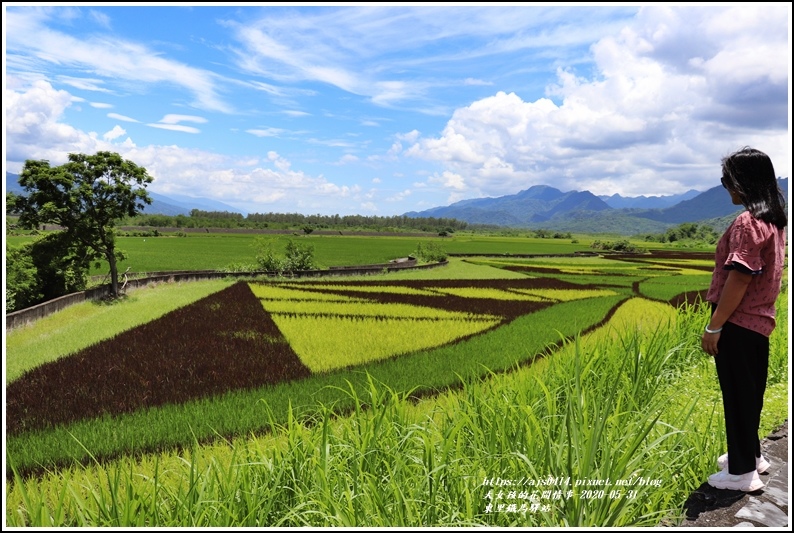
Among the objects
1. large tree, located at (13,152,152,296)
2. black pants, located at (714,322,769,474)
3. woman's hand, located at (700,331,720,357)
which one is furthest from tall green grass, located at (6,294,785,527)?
large tree, located at (13,152,152,296)

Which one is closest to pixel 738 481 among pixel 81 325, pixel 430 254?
pixel 81 325

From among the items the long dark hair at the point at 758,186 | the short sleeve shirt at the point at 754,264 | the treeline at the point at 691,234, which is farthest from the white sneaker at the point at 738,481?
the treeline at the point at 691,234

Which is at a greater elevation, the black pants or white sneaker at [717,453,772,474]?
the black pants

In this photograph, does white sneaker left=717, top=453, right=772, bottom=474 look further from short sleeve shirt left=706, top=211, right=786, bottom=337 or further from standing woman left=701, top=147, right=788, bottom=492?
short sleeve shirt left=706, top=211, right=786, bottom=337

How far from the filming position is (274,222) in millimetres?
101562

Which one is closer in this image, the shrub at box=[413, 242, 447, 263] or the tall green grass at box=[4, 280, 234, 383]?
the tall green grass at box=[4, 280, 234, 383]

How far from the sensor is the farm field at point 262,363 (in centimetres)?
511

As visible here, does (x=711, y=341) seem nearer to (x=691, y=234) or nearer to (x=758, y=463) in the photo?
(x=758, y=463)

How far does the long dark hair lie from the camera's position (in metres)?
3.13

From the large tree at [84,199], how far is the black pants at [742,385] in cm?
1693

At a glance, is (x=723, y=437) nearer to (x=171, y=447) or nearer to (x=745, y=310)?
(x=745, y=310)

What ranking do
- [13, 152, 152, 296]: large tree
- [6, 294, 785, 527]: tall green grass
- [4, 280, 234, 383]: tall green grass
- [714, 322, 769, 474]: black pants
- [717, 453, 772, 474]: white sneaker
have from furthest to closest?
[13, 152, 152, 296]: large tree
[4, 280, 234, 383]: tall green grass
[717, 453, 772, 474]: white sneaker
[714, 322, 769, 474]: black pants
[6, 294, 785, 527]: tall green grass

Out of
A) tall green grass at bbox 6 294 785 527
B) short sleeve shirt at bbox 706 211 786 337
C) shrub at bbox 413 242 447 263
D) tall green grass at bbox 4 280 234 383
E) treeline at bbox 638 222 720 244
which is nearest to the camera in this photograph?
→ tall green grass at bbox 6 294 785 527

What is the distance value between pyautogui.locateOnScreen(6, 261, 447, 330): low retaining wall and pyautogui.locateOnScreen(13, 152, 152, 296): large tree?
4.25ft
